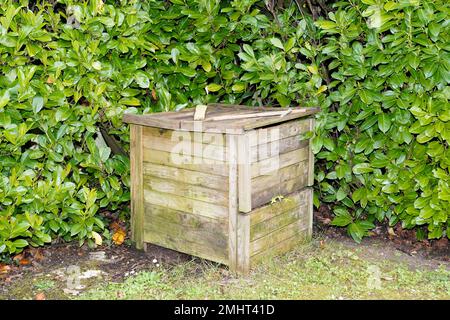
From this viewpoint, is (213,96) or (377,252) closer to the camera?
(377,252)

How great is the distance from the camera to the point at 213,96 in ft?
16.9

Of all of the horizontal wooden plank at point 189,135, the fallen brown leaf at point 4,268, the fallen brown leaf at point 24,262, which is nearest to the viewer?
the horizontal wooden plank at point 189,135

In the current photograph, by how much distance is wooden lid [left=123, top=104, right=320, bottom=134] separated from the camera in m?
4.06

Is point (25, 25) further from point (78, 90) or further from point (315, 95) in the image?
point (315, 95)

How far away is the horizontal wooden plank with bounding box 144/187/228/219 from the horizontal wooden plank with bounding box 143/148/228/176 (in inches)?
8.2

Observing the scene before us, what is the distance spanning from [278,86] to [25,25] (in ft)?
5.63

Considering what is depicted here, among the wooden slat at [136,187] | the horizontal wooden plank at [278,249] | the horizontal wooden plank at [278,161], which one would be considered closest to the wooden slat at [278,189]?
the horizontal wooden plank at [278,161]

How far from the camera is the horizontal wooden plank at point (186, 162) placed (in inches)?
163

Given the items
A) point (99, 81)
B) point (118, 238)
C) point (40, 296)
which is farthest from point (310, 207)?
point (40, 296)

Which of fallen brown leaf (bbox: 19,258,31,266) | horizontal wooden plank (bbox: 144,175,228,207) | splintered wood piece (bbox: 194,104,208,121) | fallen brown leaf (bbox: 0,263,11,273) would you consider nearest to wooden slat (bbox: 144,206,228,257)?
horizontal wooden plank (bbox: 144,175,228,207)

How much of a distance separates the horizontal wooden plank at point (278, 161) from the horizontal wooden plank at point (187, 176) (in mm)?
217

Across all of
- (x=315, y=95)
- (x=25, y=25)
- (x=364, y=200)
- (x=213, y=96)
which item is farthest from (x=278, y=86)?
(x=25, y=25)

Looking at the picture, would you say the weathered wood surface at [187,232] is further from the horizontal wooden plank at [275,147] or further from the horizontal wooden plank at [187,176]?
the horizontal wooden plank at [275,147]

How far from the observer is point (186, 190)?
4316mm
